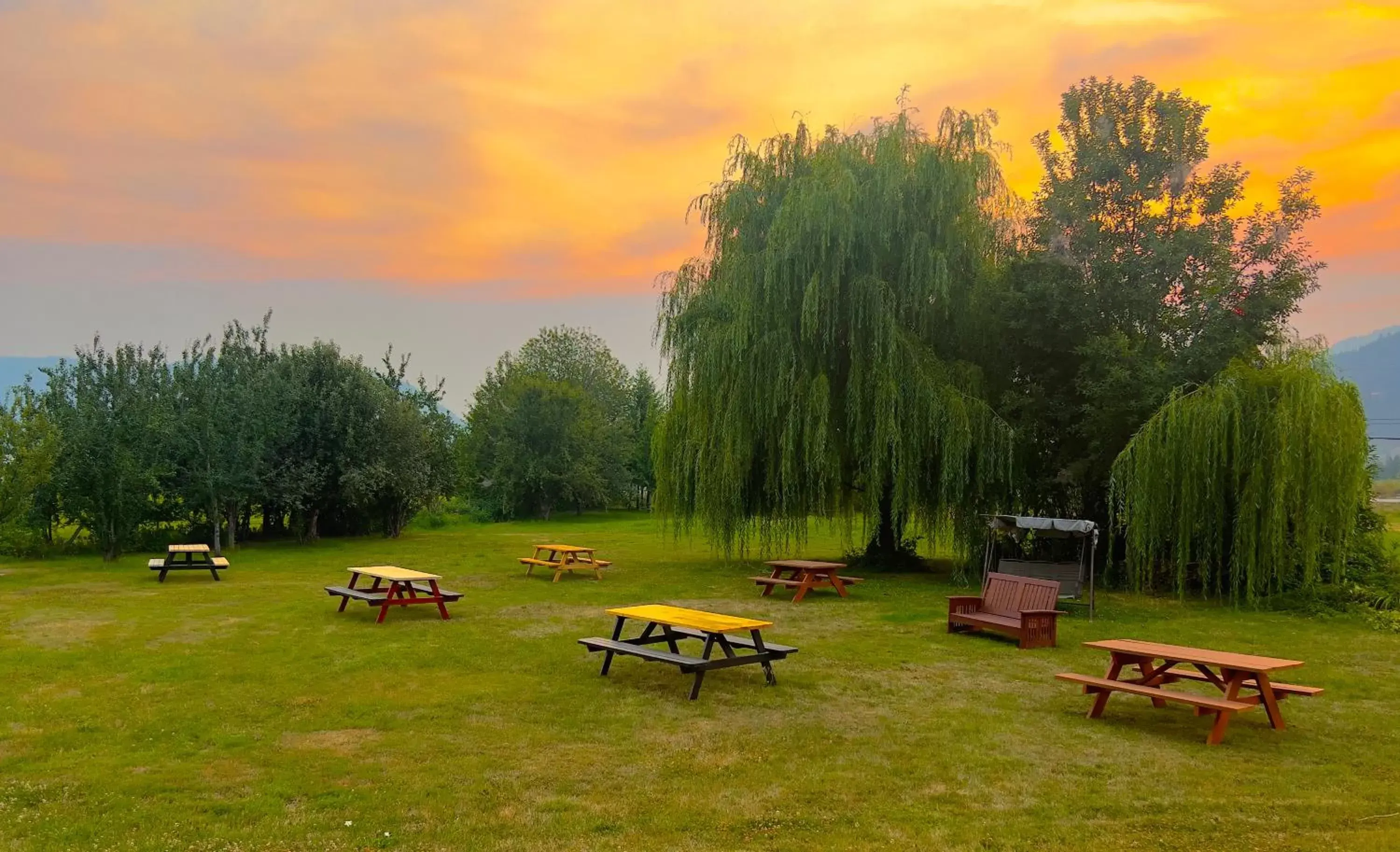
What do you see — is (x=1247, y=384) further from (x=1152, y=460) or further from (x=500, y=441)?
(x=500, y=441)

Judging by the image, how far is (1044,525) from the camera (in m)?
13.4

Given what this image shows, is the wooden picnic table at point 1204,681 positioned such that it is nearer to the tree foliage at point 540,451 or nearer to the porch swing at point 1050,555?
the porch swing at point 1050,555

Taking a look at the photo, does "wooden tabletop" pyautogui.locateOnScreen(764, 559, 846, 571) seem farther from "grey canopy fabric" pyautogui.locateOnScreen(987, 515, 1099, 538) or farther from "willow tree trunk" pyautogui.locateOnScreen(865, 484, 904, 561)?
"willow tree trunk" pyautogui.locateOnScreen(865, 484, 904, 561)

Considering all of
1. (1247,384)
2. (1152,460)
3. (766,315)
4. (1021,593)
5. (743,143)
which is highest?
(743,143)

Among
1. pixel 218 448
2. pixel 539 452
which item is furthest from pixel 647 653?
pixel 539 452

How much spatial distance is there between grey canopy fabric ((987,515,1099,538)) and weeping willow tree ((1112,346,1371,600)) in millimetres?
1245

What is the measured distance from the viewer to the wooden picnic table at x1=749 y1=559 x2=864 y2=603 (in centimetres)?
1491

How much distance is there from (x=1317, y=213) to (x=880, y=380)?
26.8 ft

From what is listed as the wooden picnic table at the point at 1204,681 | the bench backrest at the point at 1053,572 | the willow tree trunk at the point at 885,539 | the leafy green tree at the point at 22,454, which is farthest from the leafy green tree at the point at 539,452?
the wooden picnic table at the point at 1204,681

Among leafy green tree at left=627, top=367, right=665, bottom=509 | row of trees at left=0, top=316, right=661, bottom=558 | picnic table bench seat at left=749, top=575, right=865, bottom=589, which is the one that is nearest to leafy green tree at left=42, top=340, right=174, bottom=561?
row of trees at left=0, top=316, right=661, bottom=558

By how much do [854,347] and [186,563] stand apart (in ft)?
42.0

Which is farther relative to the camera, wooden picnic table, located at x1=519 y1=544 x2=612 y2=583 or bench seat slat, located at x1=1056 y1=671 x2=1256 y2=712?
wooden picnic table, located at x1=519 y1=544 x2=612 y2=583

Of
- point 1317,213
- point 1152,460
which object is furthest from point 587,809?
point 1317,213

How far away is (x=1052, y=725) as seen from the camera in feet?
24.2
